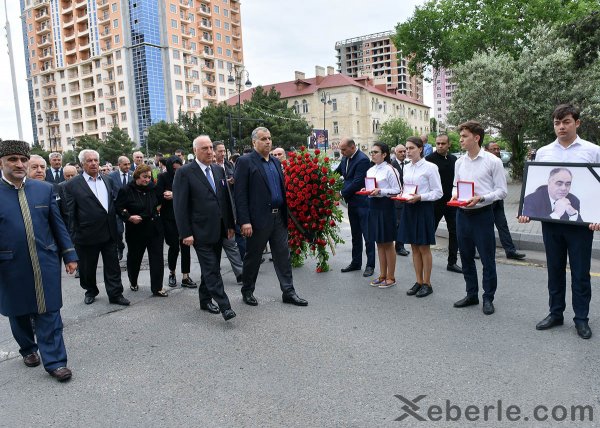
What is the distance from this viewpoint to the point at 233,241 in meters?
7.21

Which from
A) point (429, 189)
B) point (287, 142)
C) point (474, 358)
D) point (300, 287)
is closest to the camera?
point (474, 358)

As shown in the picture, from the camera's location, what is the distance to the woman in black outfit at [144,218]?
632 cm

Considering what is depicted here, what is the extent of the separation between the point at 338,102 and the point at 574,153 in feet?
237

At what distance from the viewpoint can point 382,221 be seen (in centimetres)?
622

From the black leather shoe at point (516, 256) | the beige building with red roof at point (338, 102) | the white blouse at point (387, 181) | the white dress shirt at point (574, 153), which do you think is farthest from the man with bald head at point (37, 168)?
the beige building with red roof at point (338, 102)

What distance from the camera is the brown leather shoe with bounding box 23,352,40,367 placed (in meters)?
4.23

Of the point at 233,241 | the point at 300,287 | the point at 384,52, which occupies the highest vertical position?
the point at 384,52

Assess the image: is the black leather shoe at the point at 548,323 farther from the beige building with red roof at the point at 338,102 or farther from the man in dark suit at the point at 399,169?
the beige building with red roof at the point at 338,102

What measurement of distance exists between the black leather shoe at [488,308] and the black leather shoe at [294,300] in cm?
197

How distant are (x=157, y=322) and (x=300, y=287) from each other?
2024 mm

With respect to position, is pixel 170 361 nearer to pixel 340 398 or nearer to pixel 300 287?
pixel 340 398

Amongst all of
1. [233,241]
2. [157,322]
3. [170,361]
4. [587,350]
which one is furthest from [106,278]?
[587,350]

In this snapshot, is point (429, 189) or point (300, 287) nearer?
point (429, 189)

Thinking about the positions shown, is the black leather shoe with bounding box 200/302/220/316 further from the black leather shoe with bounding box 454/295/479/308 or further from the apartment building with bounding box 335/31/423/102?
the apartment building with bounding box 335/31/423/102
